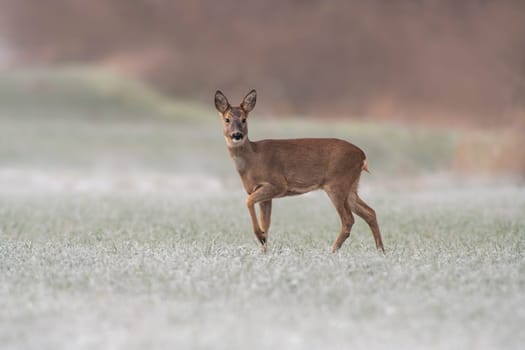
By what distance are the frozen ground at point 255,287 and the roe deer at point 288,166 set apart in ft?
1.79

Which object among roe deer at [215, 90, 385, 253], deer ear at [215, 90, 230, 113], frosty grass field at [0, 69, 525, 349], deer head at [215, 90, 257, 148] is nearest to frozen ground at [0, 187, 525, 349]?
frosty grass field at [0, 69, 525, 349]

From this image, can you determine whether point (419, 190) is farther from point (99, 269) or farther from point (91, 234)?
point (99, 269)

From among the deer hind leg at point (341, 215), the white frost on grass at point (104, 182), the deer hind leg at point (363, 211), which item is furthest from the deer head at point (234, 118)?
the white frost on grass at point (104, 182)

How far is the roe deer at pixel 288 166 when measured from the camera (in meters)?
9.20

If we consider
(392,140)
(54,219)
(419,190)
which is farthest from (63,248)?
(392,140)

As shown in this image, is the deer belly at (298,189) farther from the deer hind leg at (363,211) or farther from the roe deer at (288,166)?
the deer hind leg at (363,211)

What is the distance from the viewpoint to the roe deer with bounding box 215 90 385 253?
9.20 meters

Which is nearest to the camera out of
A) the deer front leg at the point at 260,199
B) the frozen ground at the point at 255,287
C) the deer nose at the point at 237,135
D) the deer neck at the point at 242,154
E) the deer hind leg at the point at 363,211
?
the frozen ground at the point at 255,287

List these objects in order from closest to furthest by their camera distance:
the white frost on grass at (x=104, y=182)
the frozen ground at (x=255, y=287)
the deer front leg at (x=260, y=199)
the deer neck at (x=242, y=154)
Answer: the frozen ground at (x=255, y=287) → the deer front leg at (x=260, y=199) → the deer neck at (x=242, y=154) → the white frost on grass at (x=104, y=182)

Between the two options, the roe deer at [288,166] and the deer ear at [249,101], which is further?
the deer ear at [249,101]

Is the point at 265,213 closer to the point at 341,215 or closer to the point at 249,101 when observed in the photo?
the point at 341,215

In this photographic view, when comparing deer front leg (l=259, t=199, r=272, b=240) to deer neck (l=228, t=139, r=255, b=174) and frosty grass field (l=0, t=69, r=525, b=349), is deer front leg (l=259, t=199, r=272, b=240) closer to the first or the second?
frosty grass field (l=0, t=69, r=525, b=349)

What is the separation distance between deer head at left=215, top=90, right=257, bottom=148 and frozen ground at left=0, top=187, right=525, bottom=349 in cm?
105

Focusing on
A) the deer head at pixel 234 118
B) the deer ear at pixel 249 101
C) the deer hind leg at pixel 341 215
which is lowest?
the deer hind leg at pixel 341 215
